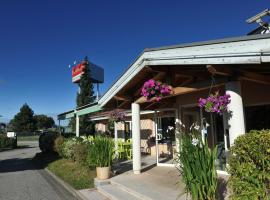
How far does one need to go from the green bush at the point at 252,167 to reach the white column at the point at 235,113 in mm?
1128

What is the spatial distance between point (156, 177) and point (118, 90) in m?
3.35

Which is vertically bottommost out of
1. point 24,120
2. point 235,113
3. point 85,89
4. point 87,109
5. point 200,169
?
point 200,169

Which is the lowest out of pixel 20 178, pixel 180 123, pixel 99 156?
pixel 20 178

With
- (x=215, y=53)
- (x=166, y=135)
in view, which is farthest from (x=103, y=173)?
(x=215, y=53)

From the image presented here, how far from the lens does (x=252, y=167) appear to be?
4.62 meters

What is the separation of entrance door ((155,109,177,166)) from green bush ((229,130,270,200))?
7603mm

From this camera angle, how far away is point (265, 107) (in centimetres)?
848

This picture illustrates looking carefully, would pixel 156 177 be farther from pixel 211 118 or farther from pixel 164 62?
pixel 164 62

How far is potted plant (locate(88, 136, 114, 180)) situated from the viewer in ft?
32.9

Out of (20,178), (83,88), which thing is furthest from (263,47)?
(83,88)

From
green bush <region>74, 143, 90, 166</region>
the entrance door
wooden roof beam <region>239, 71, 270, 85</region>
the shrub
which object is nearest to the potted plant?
green bush <region>74, 143, 90, 166</region>

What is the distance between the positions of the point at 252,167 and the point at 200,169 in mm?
1131

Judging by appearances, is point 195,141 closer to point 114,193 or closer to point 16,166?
point 114,193

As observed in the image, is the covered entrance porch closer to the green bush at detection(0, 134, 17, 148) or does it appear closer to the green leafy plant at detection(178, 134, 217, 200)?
the green leafy plant at detection(178, 134, 217, 200)
